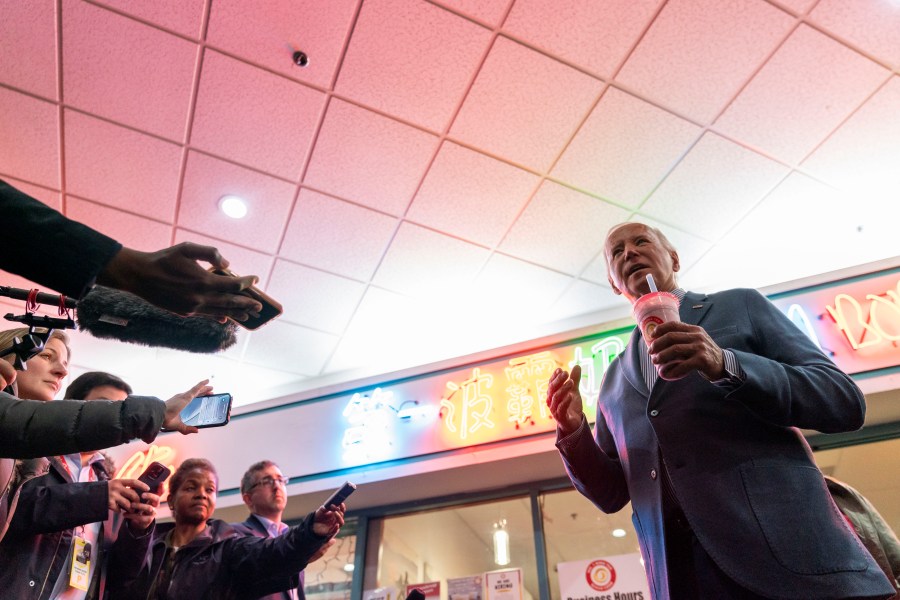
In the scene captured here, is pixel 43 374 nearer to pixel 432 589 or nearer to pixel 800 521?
pixel 800 521

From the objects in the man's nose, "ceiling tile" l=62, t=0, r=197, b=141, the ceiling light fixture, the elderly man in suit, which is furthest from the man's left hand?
the ceiling light fixture

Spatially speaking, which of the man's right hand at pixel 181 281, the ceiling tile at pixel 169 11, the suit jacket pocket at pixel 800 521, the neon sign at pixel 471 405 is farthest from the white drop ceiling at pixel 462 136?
the suit jacket pocket at pixel 800 521

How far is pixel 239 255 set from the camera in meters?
3.81

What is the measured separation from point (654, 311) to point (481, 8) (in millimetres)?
1959

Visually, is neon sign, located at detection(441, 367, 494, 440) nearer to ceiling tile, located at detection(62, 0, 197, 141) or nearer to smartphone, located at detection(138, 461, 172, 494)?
smartphone, located at detection(138, 461, 172, 494)

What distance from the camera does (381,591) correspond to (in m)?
3.64

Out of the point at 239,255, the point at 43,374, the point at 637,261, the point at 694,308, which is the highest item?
the point at 239,255

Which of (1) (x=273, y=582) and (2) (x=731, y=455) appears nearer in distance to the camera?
(2) (x=731, y=455)

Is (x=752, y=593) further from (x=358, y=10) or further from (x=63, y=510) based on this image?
(x=358, y=10)

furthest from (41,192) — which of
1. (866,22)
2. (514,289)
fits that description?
(866,22)

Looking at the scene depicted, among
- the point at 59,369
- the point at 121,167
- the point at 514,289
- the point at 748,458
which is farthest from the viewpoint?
the point at 514,289

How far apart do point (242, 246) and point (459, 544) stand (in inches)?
92.6

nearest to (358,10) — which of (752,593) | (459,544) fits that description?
(752,593)

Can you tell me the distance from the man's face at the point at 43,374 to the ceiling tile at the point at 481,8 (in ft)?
6.61
